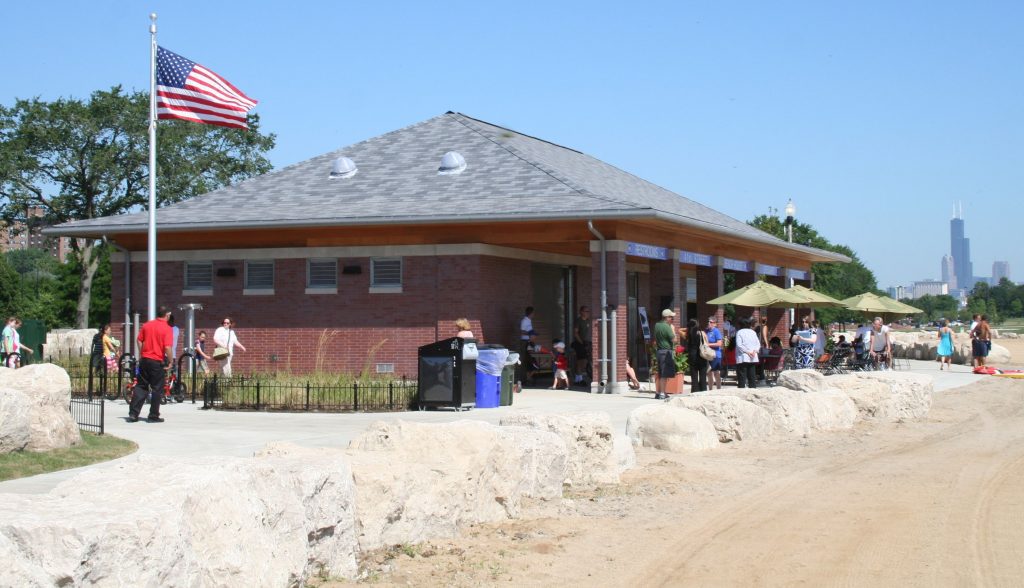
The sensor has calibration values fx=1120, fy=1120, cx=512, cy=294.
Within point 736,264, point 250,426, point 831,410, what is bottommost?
point 250,426

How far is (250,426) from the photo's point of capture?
16.6m

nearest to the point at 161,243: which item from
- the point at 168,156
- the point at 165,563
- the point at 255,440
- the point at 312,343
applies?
the point at 312,343

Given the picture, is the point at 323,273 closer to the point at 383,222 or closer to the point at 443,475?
the point at 383,222

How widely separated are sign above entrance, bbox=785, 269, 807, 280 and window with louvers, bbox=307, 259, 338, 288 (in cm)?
1791

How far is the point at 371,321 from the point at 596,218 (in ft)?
20.0

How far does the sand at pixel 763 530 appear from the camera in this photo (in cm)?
771

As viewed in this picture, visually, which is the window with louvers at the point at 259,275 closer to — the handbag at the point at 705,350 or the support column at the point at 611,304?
the support column at the point at 611,304

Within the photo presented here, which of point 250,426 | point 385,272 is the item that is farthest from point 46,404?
point 385,272

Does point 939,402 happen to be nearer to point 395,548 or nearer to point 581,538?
point 581,538

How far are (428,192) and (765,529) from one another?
1866 cm

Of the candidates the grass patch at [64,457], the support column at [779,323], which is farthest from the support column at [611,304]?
the support column at [779,323]

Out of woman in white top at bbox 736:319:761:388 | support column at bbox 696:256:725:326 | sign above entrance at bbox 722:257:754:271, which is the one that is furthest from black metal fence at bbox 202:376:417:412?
sign above entrance at bbox 722:257:754:271

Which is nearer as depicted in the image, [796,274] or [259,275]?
[259,275]

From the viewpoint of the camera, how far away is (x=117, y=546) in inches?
197
